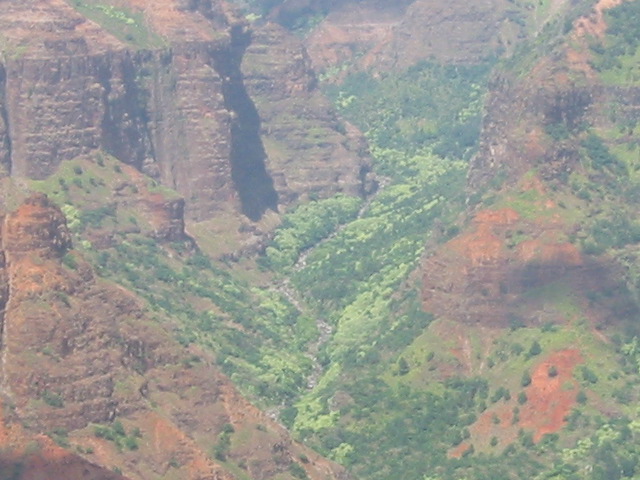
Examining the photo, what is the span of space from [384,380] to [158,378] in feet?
135

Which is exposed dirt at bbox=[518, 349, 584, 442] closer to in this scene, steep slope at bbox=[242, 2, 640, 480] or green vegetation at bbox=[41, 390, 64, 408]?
steep slope at bbox=[242, 2, 640, 480]

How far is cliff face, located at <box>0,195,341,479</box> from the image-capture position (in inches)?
5251

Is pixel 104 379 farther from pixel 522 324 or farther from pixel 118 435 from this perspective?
pixel 522 324

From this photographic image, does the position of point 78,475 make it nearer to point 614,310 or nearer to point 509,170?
point 614,310

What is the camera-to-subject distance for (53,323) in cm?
13650

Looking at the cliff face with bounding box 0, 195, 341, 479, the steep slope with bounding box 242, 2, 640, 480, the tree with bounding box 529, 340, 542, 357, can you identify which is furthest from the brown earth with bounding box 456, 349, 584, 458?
the cliff face with bounding box 0, 195, 341, 479

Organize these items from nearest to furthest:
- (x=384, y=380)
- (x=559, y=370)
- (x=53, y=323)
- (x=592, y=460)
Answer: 1. (x=53, y=323)
2. (x=592, y=460)
3. (x=559, y=370)
4. (x=384, y=380)

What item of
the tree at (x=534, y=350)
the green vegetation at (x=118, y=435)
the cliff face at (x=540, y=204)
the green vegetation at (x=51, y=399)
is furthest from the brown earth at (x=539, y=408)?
the green vegetation at (x=51, y=399)

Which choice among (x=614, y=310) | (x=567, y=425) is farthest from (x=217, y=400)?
(x=614, y=310)

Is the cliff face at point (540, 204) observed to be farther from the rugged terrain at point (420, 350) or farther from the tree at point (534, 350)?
the tree at point (534, 350)

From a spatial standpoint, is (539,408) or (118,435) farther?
(539,408)

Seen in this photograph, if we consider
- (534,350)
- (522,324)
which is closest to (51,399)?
(534,350)

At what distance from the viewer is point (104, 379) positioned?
446ft

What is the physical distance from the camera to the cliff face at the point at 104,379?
438ft
